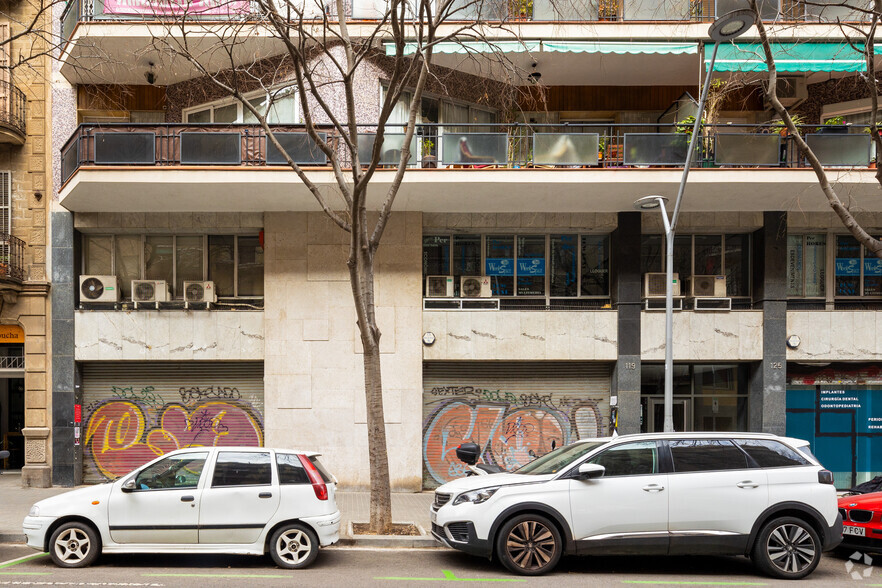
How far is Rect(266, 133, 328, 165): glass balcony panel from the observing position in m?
13.5

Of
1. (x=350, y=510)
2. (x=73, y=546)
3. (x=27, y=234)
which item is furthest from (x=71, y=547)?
(x=27, y=234)

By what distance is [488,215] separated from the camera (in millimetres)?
15109

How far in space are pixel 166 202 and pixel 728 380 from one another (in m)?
12.9

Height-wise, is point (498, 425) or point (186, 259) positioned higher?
point (186, 259)

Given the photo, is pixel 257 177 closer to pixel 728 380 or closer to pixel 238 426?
pixel 238 426

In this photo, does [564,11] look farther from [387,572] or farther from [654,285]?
[387,572]

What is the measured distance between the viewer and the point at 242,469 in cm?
844

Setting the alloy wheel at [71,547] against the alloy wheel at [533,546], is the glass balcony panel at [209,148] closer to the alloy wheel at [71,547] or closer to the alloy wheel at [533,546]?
the alloy wheel at [71,547]

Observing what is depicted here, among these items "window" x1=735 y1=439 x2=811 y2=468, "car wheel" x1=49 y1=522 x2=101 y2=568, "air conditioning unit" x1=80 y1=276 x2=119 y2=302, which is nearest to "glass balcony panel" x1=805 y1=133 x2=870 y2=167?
"window" x1=735 y1=439 x2=811 y2=468

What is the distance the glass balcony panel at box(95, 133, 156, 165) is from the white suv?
31.4 ft

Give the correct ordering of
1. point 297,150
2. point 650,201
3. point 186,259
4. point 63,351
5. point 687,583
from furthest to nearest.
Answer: point 186,259, point 63,351, point 297,150, point 650,201, point 687,583

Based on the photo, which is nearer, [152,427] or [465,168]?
[465,168]

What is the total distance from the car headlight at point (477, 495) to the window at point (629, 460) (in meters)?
1.27

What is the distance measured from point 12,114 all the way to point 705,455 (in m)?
15.2
